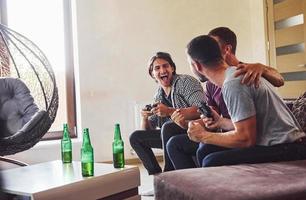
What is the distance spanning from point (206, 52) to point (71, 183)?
34.8 inches

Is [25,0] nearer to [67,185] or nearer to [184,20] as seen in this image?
[184,20]

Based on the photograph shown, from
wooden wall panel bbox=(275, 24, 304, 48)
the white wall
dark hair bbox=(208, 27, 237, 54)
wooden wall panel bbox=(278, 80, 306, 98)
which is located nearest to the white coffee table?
dark hair bbox=(208, 27, 237, 54)

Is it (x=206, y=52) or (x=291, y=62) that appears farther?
(x=291, y=62)

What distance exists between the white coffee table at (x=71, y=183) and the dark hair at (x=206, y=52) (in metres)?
0.66

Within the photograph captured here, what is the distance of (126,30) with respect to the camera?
15.4 feet

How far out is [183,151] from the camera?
2648mm

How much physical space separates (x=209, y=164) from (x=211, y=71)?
0.46 meters

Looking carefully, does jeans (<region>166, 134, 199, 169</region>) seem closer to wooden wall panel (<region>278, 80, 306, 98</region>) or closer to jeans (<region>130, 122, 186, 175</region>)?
jeans (<region>130, 122, 186, 175</region>)

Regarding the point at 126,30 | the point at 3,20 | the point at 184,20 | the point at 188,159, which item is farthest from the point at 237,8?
the point at 188,159

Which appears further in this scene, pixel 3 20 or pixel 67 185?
pixel 3 20

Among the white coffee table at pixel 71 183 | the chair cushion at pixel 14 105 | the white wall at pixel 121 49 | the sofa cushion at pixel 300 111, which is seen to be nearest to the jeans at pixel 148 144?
the chair cushion at pixel 14 105

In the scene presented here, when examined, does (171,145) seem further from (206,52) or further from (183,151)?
(206,52)

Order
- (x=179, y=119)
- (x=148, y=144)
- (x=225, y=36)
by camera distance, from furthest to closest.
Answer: (x=148, y=144)
(x=179, y=119)
(x=225, y=36)

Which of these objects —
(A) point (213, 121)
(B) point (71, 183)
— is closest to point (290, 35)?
(A) point (213, 121)
